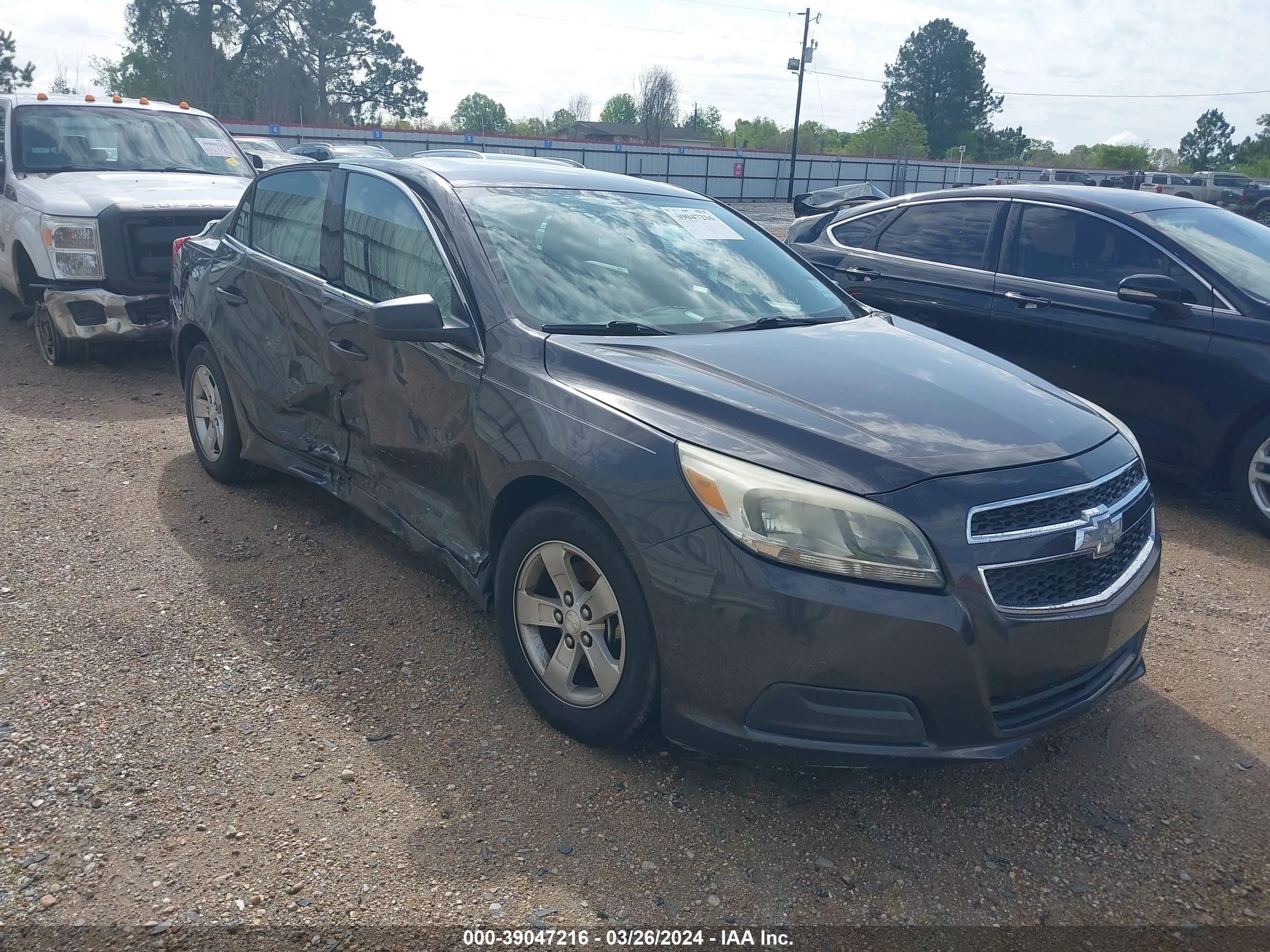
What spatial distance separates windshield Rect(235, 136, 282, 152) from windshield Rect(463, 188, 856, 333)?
16.5 meters

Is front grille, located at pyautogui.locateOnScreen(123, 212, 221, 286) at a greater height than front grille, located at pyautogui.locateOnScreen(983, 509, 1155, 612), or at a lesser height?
greater

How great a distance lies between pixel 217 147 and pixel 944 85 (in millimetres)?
103381

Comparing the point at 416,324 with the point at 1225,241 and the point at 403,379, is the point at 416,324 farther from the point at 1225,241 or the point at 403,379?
the point at 1225,241

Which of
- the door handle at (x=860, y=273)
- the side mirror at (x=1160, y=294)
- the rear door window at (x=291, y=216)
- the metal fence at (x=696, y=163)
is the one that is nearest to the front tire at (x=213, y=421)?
the rear door window at (x=291, y=216)

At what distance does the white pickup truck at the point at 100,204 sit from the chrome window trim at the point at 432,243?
3.36 metres

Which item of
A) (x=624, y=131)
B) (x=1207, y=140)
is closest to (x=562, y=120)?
(x=624, y=131)

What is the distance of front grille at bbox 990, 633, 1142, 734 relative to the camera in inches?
103

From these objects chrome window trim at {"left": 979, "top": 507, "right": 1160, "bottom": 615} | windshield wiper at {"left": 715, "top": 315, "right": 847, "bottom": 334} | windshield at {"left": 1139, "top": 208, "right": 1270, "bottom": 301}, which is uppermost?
windshield at {"left": 1139, "top": 208, "right": 1270, "bottom": 301}

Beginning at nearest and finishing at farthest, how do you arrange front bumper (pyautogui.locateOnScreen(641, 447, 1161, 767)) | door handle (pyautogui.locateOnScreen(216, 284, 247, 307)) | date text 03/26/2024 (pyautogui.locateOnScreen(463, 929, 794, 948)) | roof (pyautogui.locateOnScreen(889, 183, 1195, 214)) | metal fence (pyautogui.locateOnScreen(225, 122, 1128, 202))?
date text 03/26/2024 (pyautogui.locateOnScreen(463, 929, 794, 948))
front bumper (pyautogui.locateOnScreen(641, 447, 1161, 767))
door handle (pyautogui.locateOnScreen(216, 284, 247, 307))
roof (pyautogui.locateOnScreen(889, 183, 1195, 214))
metal fence (pyautogui.locateOnScreen(225, 122, 1128, 202))

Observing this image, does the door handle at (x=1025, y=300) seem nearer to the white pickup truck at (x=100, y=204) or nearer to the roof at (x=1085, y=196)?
the roof at (x=1085, y=196)

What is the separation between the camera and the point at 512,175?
13.2 feet

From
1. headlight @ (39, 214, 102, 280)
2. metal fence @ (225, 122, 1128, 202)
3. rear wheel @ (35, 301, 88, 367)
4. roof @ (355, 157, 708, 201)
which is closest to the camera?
roof @ (355, 157, 708, 201)

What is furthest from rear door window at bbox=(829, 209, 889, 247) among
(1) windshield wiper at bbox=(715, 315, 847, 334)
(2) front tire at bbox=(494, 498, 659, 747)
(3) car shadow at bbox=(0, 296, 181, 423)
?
(3) car shadow at bbox=(0, 296, 181, 423)

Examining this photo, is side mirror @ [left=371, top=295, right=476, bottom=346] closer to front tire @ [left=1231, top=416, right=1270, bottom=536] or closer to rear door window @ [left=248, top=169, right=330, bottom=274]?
rear door window @ [left=248, top=169, right=330, bottom=274]
